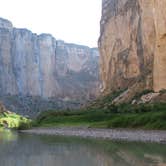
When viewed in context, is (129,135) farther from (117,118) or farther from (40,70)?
(40,70)

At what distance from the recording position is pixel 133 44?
76.4m

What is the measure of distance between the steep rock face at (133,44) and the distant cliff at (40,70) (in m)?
43.4

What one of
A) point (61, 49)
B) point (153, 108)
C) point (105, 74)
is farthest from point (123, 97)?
point (61, 49)

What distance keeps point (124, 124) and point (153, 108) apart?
456 cm

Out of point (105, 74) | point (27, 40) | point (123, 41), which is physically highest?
point (27, 40)

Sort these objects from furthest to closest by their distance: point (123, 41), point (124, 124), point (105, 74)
Answer: 1. point (105, 74)
2. point (123, 41)
3. point (124, 124)

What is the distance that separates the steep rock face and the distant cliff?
142 feet

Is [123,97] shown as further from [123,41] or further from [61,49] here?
[61,49]

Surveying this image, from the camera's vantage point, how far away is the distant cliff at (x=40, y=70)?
449 ft

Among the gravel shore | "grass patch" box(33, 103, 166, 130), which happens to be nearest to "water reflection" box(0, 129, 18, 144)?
the gravel shore

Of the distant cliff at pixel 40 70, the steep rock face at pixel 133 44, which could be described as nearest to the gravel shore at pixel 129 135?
the steep rock face at pixel 133 44

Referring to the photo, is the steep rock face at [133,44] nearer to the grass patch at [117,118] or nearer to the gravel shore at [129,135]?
the grass patch at [117,118]

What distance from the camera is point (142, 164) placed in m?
14.2

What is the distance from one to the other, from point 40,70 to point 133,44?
7360 centimetres
